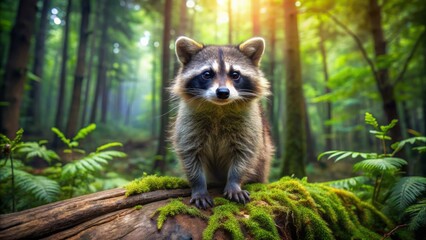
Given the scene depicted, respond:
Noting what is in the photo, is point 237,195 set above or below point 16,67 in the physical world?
below

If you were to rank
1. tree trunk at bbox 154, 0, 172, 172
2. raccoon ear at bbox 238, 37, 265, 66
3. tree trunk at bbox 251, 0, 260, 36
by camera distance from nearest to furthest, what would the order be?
raccoon ear at bbox 238, 37, 265, 66, tree trunk at bbox 154, 0, 172, 172, tree trunk at bbox 251, 0, 260, 36

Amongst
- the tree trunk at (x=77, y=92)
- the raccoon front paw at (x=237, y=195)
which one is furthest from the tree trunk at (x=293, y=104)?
the tree trunk at (x=77, y=92)

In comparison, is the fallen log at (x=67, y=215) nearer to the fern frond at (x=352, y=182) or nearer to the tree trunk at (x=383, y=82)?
the fern frond at (x=352, y=182)

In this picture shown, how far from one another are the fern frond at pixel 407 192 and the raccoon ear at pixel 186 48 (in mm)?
3490

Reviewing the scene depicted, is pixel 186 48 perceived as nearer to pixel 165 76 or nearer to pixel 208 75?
pixel 208 75

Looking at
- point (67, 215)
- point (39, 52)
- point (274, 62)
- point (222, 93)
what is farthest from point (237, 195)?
point (39, 52)

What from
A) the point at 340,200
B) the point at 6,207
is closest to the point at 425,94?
the point at 340,200

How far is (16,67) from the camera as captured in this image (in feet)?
19.2

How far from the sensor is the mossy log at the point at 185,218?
8.36 feet

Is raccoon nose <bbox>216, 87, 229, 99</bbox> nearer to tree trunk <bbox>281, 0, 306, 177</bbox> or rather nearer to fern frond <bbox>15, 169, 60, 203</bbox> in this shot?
fern frond <bbox>15, 169, 60, 203</bbox>

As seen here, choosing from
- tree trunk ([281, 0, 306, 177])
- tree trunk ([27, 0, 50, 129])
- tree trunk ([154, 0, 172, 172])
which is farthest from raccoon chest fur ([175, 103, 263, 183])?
tree trunk ([27, 0, 50, 129])

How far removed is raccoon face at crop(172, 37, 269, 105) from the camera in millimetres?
3680

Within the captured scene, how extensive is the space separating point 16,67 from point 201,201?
17.6 feet

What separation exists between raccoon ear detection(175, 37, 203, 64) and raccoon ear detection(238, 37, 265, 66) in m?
Answer: 0.72
